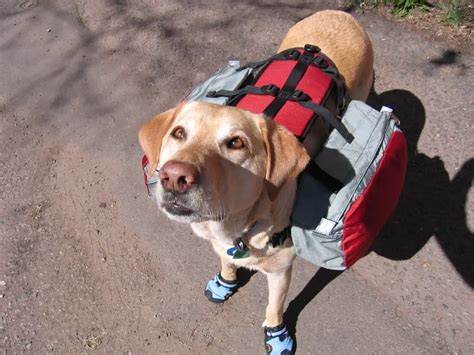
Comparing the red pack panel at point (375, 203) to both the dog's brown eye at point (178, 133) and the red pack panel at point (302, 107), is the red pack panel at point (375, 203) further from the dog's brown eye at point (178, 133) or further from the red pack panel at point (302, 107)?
the dog's brown eye at point (178, 133)

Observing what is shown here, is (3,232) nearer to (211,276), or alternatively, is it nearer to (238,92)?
(211,276)

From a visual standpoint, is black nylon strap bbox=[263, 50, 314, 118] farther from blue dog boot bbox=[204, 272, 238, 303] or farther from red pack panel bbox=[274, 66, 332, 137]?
blue dog boot bbox=[204, 272, 238, 303]

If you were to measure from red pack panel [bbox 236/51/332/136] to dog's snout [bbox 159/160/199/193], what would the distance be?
881 millimetres

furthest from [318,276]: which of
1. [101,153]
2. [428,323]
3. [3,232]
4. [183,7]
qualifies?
[183,7]

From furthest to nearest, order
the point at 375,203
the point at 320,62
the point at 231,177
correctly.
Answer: the point at 320,62, the point at 375,203, the point at 231,177

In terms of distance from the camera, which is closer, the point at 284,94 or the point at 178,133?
the point at 178,133

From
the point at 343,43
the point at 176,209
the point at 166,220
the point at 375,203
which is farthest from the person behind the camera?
the point at 166,220

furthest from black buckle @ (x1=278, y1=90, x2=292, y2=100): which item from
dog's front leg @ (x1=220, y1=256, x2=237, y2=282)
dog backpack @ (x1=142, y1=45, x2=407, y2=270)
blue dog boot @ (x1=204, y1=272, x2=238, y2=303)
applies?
blue dog boot @ (x1=204, y1=272, x2=238, y2=303)

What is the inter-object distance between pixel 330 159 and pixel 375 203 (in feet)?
1.13

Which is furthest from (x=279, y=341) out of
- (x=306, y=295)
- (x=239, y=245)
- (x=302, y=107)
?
(x=302, y=107)

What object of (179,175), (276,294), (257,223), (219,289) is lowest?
(219,289)

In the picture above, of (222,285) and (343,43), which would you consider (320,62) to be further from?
(222,285)

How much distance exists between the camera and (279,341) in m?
2.69

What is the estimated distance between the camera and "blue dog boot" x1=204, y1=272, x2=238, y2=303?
9.64 feet
